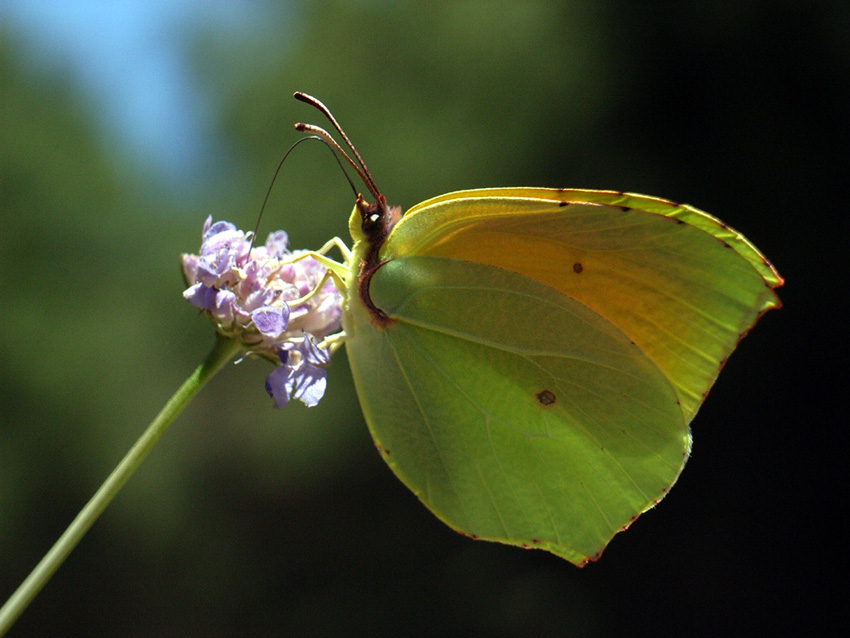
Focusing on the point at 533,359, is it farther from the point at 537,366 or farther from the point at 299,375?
the point at 299,375

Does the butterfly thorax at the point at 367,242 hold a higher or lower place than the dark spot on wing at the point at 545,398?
higher

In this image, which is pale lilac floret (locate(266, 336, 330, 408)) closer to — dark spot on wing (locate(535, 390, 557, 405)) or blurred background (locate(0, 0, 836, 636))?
dark spot on wing (locate(535, 390, 557, 405))

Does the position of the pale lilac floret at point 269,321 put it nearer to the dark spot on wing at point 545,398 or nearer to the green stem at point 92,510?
the green stem at point 92,510

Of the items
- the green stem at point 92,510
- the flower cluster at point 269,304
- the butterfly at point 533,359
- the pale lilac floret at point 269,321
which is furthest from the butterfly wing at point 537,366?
the green stem at point 92,510

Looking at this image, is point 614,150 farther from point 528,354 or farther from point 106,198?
point 106,198

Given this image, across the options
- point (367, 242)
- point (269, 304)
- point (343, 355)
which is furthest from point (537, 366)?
point (343, 355)

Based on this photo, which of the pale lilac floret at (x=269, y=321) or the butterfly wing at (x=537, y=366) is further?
the butterfly wing at (x=537, y=366)

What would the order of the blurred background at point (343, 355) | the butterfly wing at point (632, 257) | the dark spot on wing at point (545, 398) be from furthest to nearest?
1. the blurred background at point (343, 355)
2. the dark spot on wing at point (545, 398)
3. the butterfly wing at point (632, 257)
